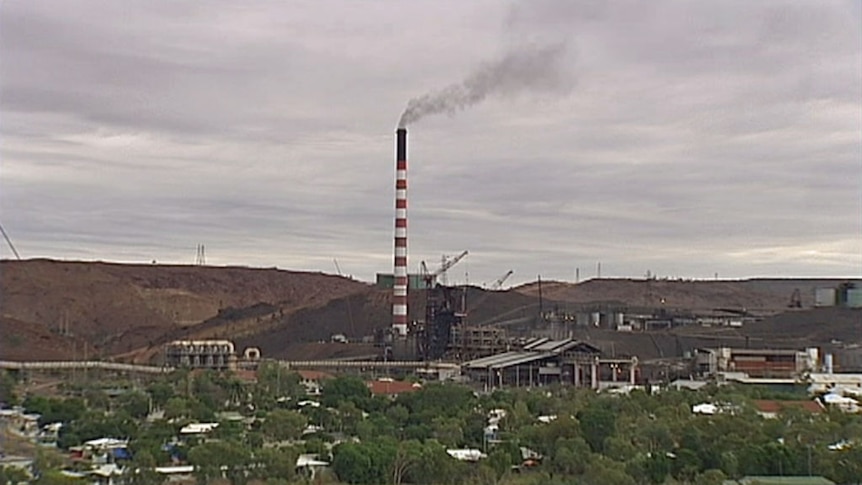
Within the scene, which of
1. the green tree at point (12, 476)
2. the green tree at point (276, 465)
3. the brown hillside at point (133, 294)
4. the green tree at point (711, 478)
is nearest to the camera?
the green tree at point (12, 476)

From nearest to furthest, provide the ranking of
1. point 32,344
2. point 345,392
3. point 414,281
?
point 345,392 < point 32,344 < point 414,281

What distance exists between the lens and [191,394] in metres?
14.5

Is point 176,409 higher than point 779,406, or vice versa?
point 779,406

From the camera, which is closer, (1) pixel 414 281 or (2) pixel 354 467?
(2) pixel 354 467

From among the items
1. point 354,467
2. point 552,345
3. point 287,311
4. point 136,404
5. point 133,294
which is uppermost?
point 133,294

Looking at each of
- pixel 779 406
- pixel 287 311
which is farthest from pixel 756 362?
pixel 287 311

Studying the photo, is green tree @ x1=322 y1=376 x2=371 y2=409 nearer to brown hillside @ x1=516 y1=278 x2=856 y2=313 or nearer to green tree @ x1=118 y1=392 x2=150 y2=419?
green tree @ x1=118 y1=392 x2=150 y2=419

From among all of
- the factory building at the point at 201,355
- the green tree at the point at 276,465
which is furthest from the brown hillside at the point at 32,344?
the green tree at the point at 276,465

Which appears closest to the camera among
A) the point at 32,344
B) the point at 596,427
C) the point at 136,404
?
the point at 596,427

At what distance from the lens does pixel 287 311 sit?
28.7 m

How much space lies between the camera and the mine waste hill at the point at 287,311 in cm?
2191

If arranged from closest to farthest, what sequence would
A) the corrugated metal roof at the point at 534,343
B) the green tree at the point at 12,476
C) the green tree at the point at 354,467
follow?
the green tree at the point at 12,476, the green tree at the point at 354,467, the corrugated metal roof at the point at 534,343

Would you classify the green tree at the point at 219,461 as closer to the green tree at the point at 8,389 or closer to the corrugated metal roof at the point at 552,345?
the green tree at the point at 8,389

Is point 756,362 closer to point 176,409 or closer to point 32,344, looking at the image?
point 176,409
